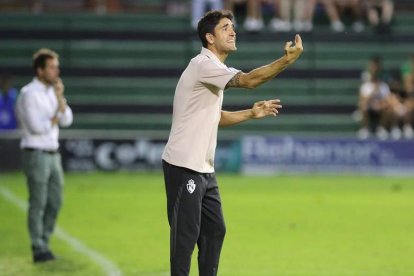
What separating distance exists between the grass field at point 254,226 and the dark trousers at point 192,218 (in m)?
2.52

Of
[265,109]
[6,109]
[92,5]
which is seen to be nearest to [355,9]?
[92,5]

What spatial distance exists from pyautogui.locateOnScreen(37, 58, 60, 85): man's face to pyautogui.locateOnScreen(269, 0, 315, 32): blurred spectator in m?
15.8

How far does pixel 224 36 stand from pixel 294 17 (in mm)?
19574

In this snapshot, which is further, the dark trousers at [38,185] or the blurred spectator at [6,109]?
the blurred spectator at [6,109]

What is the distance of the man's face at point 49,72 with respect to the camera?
11370 mm

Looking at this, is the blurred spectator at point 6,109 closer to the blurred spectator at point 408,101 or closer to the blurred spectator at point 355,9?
the blurred spectator at point 408,101

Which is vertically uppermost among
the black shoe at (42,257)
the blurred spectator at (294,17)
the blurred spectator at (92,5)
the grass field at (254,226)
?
the blurred spectator at (92,5)

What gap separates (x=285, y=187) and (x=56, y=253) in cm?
878

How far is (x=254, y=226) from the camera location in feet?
48.6

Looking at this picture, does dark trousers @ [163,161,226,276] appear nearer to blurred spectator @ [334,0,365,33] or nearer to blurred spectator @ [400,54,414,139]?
blurred spectator @ [400,54,414,139]

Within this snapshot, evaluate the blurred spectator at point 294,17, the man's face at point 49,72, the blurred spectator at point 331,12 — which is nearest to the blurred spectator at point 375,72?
the blurred spectator at point 331,12

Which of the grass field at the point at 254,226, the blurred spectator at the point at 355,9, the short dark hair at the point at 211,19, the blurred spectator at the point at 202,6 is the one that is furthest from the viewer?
the blurred spectator at the point at 355,9

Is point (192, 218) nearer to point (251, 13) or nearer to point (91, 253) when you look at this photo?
point (91, 253)

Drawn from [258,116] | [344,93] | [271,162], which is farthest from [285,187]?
[258,116]
